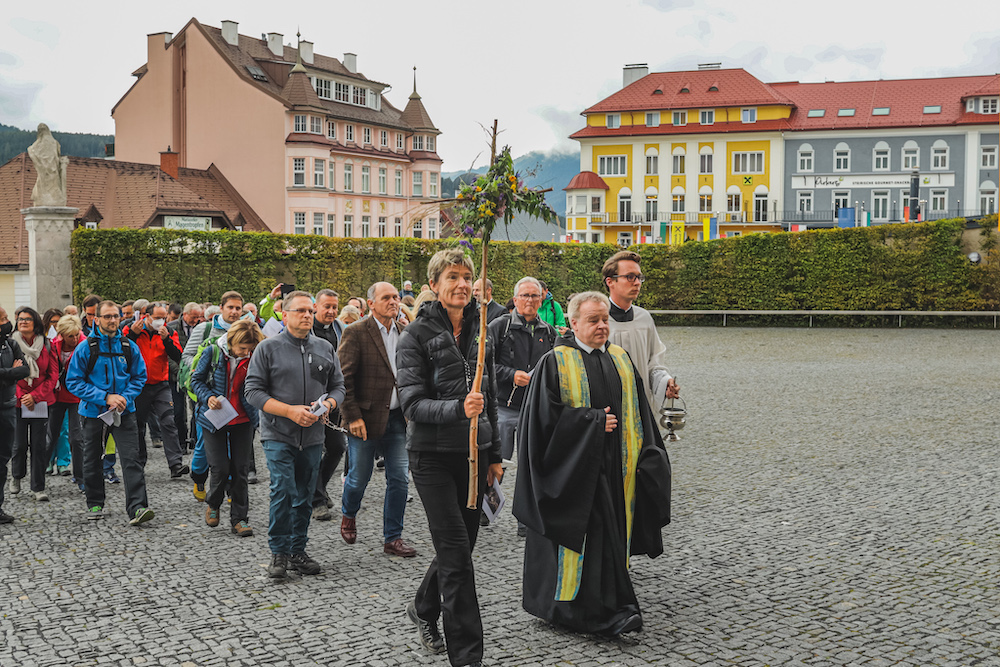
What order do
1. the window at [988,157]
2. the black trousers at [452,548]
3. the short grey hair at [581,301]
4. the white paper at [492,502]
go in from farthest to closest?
1. the window at [988,157]
2. the white paper at [492,502]
3. the short grey hair at [581,301]
4. the black trousers at [452,548]

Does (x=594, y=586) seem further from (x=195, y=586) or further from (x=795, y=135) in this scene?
(x=795, y=135)

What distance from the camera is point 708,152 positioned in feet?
257


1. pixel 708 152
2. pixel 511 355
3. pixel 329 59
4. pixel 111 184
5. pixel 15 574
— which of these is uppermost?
pixel 329 59

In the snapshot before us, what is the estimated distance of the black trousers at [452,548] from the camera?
17.0 feet

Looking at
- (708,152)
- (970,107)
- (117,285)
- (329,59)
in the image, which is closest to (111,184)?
(117,285)

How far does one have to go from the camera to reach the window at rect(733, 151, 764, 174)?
77812 millimetres

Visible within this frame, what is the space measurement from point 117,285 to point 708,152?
57352 millimetres

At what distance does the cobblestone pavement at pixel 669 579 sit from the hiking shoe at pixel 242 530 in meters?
0.13

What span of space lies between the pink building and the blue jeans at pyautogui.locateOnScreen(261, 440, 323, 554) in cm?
5735

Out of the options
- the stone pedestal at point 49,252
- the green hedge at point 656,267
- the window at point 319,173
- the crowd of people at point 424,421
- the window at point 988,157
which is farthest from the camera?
the window at point 988,157

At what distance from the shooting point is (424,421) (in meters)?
5.34

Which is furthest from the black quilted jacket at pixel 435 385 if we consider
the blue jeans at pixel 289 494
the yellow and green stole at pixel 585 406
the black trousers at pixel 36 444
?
the black trousers at pixel 36 444

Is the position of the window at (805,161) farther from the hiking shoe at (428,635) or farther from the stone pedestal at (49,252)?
the hiking shoe at (428,635)

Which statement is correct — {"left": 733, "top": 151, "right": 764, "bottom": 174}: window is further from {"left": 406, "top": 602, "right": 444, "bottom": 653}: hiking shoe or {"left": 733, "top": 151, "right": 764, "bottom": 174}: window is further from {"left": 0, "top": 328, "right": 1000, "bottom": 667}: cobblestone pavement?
{"left": 406, "top": 602, "right": 444, "bottom": 653}: hiking shoe
